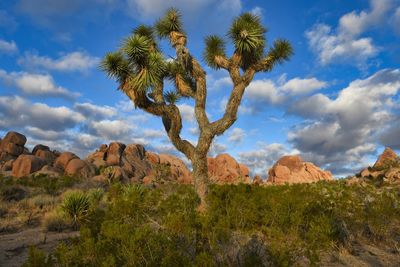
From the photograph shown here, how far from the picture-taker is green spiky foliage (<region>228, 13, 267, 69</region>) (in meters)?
13.9

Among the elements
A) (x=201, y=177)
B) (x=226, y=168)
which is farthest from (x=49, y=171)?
(x=201, y=177)

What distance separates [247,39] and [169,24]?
3275 mm

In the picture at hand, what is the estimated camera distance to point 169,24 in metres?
14.8

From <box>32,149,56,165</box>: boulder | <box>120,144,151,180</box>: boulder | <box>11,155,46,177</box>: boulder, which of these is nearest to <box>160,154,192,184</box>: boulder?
<box>120,144,151,180</box>: boulder

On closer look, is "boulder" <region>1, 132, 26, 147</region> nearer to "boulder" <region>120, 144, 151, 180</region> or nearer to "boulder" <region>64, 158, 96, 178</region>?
"boulder" <region>64, 158, 96, 178</region>

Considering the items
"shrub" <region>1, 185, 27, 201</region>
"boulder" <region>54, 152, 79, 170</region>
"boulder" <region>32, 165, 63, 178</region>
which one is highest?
"boulder" <region>54, 152, 79, 170</region>

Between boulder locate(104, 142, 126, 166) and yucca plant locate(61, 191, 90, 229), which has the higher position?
boulder locate(104, 142, 126, 166)

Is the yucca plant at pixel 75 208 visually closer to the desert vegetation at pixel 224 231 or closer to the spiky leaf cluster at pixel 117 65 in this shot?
the desert vegetation at pixel 224 231

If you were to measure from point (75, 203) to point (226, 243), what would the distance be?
8.36 m

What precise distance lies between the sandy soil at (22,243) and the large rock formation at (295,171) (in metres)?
43.5

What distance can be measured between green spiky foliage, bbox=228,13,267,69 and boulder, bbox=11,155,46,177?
33.5 meters

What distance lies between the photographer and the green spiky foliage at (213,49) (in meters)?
14.2

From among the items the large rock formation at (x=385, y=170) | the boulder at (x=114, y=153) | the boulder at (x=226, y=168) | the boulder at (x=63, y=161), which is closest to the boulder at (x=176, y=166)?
the boulder at (x=226, y=168)

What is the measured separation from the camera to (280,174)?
172 feet
